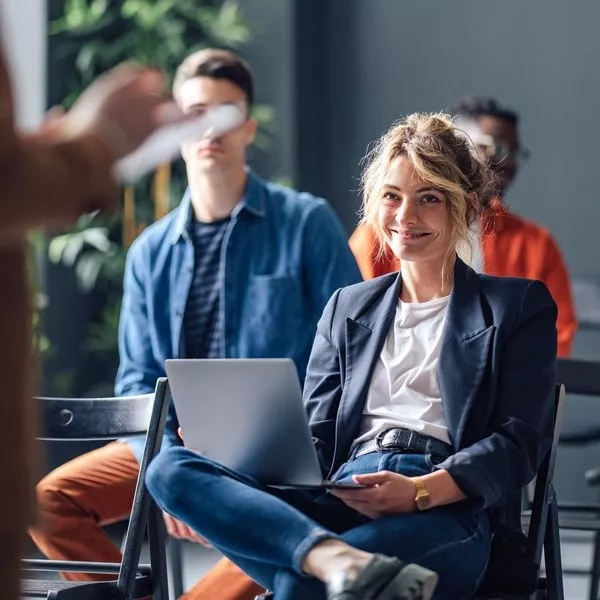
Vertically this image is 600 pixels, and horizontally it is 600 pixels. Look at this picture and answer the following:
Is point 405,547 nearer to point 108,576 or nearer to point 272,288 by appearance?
point 108,576

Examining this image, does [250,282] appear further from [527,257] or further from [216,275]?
[527,257]

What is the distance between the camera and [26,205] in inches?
51.9

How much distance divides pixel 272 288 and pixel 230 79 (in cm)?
62

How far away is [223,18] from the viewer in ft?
16.1

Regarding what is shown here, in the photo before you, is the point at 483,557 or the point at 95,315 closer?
the point at 483,557

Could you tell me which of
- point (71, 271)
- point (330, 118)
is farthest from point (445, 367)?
point (330, 118)

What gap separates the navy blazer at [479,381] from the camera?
2.17m

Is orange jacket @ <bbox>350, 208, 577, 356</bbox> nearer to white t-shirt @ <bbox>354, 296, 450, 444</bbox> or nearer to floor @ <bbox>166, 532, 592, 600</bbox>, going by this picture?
floor @ <bbox>166, 532, 592, 600</bbox>

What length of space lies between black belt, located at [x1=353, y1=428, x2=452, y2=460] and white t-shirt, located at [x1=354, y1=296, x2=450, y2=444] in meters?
0.01

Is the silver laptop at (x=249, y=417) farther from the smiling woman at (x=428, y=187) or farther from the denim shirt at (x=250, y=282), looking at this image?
the denim shirt at (x=250, y=282)

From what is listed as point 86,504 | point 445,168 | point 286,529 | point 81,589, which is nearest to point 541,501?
point 286,529

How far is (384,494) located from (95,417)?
2.75 ft

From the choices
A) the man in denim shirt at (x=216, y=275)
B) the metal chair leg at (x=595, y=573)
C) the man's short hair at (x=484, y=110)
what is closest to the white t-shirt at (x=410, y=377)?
the man in denim shirt at (x=216, y=275)

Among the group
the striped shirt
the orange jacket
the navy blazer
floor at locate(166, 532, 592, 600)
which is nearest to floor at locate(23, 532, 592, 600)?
floor at locate(166, 532, 592, 600)
